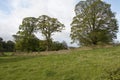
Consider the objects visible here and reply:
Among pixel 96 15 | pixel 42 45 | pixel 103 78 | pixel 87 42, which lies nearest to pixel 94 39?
pixel 87 42

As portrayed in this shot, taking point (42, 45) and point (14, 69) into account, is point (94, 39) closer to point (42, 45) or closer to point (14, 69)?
point (42, 45)

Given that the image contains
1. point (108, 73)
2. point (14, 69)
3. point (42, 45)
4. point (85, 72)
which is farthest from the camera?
point (42, 45)

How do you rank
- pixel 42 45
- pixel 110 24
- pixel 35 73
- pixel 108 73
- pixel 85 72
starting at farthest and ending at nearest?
pixel 42 45 < pixel 110 24 < pixel 35 73 < pixel 85 72 < pixel 108 73

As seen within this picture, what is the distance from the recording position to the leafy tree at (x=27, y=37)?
232 ft

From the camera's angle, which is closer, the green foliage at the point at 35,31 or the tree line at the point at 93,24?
the tree line at the point at 93,24

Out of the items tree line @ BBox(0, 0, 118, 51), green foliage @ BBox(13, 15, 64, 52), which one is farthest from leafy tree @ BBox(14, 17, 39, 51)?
tree line @ BBox(0, 0, 118, 51)

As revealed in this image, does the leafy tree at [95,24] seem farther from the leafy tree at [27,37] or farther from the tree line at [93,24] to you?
the leafy tree at [27,37]

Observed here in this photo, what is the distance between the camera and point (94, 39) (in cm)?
4919

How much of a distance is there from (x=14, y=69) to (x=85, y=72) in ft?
20.9

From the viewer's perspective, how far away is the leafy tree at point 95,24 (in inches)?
1924

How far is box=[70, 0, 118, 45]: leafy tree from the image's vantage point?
48875mm

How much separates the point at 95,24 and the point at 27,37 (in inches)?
1093

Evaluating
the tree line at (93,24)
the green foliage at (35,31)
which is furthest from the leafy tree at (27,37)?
the tree line at (93,24)

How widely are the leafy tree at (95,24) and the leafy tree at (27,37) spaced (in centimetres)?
2363
